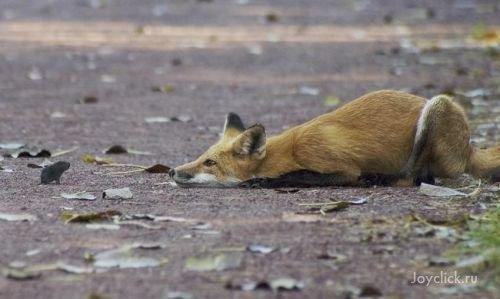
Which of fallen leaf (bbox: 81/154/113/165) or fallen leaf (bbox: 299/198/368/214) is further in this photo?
fallen leaf (bbox: 81/154/113/165)

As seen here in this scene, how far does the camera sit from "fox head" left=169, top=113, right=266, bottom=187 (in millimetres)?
7062

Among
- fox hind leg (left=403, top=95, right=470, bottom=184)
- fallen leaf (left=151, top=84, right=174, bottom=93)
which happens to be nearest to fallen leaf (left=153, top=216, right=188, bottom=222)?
fox hind leg (left=403, top=95, right=470, bottom=184)

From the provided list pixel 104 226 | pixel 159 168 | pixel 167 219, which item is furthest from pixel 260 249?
A: pixel 159 168

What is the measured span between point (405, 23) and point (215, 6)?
4.01 metres

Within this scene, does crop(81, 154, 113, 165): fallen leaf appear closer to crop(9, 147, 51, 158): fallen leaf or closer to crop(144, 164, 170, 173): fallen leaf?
crop(9, 147, 51, 158): fallen leaf

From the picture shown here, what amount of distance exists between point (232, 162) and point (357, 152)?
0.75 m

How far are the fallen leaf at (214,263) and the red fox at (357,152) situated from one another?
1.82 m

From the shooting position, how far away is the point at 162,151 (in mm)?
8891

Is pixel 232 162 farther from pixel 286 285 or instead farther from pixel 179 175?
pixel 286 285

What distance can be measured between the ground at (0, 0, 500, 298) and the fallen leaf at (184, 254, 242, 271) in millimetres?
46

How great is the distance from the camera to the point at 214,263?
16.7 ft

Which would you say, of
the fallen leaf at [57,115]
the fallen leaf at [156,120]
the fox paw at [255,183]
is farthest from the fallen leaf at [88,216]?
the fallen leaf at [57,115]

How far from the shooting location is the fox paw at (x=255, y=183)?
23.3 ft

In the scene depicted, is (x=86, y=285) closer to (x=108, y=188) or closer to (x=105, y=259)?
(x=105, y=259)
